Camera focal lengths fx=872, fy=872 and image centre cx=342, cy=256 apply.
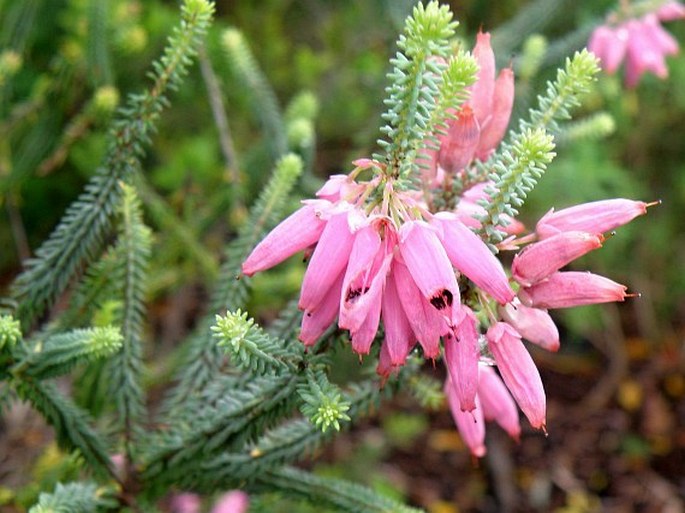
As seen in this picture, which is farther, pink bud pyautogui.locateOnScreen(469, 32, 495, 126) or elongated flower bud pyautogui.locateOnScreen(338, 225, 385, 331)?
pink bud pyautogui.locateOnScreen(469, 32, 495, 126)

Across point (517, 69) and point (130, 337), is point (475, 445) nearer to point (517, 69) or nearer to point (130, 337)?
point (130, 337)

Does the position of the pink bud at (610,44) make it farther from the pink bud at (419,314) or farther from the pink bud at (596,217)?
the pink bud at (419,314)

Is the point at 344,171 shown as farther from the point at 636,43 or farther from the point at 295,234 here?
the point at 295,234

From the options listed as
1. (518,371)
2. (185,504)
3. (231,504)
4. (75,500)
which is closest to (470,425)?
(518,371)

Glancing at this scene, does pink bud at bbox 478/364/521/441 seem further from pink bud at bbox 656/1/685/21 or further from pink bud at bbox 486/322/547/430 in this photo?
pink bud at bbox 656/1/685/21

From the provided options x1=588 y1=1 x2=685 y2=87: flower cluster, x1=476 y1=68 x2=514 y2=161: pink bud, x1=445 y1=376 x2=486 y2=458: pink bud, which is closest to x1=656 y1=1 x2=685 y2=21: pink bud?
x1=588 y1=1 x2=685 y2=87: flower cluster

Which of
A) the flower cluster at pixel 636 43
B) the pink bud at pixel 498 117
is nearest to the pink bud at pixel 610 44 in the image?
the flower cluster at pixel 636 43
